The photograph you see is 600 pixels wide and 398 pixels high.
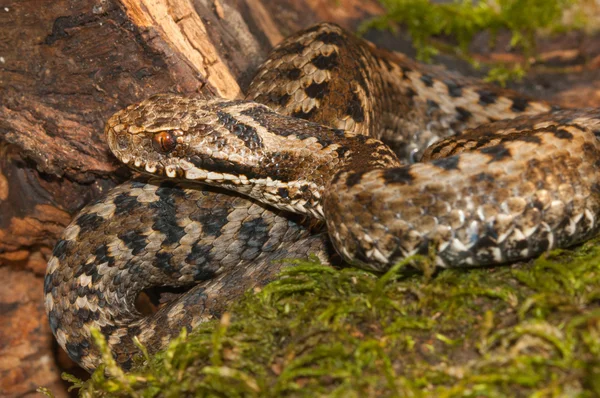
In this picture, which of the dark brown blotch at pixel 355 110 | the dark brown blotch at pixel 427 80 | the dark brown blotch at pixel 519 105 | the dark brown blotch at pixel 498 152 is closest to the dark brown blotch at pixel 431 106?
the dark brown blotch at pixel 427 80

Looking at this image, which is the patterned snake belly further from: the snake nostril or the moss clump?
the moss clump

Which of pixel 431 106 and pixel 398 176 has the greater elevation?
pixel 398 176

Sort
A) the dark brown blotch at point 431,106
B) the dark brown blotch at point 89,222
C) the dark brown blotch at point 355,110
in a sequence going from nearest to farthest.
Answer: the dark brown blotch at point 89,222, the dark brown blotch at point 355,110, the dark brown blotch at point 431,106

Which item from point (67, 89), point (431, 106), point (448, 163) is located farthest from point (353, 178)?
point (431, 106)

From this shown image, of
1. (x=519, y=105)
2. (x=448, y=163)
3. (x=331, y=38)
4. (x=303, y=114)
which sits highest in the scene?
(x=331, y=38)

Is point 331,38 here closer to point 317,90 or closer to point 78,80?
point 317,90

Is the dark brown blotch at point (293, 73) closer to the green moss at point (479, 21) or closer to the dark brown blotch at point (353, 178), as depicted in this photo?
the dark brown blotch at point (353, 178)

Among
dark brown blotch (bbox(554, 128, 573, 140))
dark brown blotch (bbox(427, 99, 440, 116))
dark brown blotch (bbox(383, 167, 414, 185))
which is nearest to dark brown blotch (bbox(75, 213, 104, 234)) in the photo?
dark brown blotch (bbox(383, 167, 414, 185))
